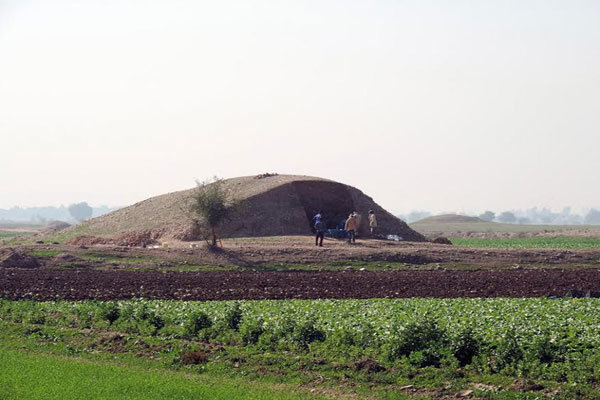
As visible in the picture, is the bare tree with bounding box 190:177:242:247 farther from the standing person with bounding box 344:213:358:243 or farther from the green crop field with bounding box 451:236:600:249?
the green crop field with bounding box 451:236:600:249

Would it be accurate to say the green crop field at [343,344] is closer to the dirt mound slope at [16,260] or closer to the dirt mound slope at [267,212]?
the dirt mound slope at [16,260]

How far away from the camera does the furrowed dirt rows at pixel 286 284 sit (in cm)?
3731

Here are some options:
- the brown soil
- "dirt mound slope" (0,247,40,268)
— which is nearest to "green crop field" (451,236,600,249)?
the brown soil

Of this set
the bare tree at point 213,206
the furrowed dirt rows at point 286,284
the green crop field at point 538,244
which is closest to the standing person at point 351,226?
the bare tree at point 213,206

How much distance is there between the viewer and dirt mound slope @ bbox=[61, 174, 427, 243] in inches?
2862

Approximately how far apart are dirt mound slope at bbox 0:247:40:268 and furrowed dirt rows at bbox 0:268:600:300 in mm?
3497

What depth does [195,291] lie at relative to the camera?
1518 inches

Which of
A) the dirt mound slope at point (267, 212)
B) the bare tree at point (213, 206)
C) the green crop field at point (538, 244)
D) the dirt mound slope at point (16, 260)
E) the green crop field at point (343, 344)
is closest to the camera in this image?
the green crop field at point (343, 344)

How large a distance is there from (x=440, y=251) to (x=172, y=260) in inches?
657

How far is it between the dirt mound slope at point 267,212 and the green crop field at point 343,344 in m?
40.4

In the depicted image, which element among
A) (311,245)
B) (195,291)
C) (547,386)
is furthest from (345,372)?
(311,245)

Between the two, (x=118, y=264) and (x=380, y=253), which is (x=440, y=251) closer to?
(x=380, y=253)

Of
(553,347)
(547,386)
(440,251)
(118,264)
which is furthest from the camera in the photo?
(440,251)

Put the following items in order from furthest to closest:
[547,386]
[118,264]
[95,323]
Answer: [118,264], [95,323], [547,386]
